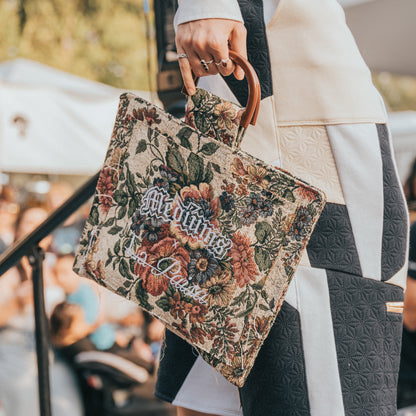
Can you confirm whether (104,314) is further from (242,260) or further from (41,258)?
(242,260)

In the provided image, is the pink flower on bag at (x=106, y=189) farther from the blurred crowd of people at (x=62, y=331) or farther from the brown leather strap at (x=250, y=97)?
the blurred crowd of people at (x=62, y=331)

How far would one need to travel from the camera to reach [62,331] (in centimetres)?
279

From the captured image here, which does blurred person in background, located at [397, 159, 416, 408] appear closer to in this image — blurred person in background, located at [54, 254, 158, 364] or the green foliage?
blurred person in background, located at [54, 254, 158, 364]

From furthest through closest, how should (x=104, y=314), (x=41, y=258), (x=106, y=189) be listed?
(x=104, y=314) → (x=41, y=258) → (x=106, y=189)

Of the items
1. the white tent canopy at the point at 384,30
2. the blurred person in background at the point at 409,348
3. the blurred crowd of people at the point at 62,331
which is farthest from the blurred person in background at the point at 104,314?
the white tent canopy at the point at 384,30

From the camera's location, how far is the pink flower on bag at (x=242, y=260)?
32.8 inches

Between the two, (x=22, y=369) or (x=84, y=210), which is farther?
(x=84, y=210)

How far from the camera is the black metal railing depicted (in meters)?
1.35

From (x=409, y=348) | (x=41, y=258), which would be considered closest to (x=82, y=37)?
(x=409, y=348)

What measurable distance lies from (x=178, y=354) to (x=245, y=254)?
0.35 m

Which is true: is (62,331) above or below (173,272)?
below

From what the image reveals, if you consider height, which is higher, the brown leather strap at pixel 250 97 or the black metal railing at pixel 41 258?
the brown leather strap at pixel 250 97

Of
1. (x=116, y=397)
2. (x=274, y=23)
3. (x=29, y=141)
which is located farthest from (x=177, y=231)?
(x=29, y=141)

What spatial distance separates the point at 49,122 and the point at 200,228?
4995 mm
